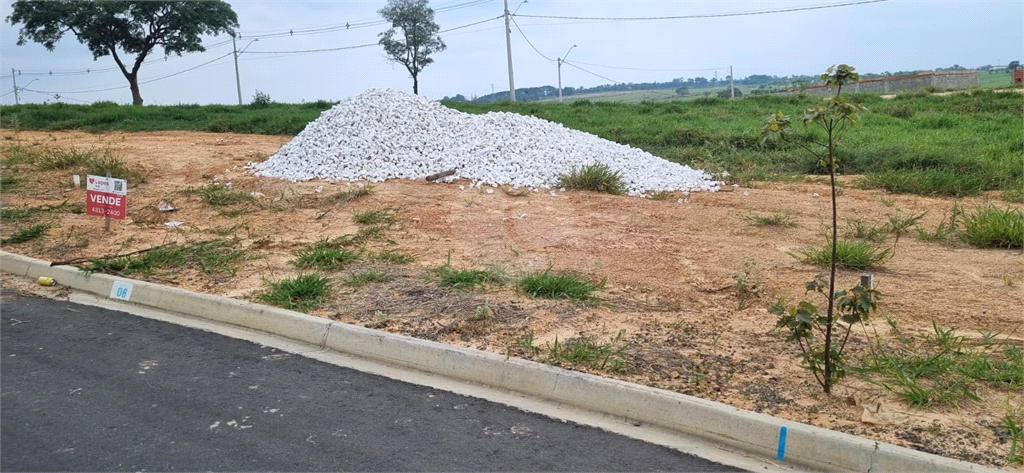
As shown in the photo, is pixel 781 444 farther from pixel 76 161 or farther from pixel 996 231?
pixel 76 161

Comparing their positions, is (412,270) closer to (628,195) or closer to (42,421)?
(42,421)

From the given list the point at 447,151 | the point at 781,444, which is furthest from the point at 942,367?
the point at 447,151

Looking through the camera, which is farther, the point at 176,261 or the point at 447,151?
the point at 447,151

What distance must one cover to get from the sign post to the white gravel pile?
3537 mm

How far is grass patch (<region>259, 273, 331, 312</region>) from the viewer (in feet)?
18.1

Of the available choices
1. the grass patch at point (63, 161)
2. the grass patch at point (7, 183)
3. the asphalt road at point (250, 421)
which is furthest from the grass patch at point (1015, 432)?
the grass patch at point (63, 161)

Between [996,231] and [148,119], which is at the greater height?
[148,119]

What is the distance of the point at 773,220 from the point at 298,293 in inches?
200

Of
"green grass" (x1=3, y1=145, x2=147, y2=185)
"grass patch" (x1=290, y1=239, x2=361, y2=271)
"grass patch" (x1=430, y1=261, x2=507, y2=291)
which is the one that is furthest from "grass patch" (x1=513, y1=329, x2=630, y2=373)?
"green grass" (x1=3, y1=145, x2=147, y2=185)

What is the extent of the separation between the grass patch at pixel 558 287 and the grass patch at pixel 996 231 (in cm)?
374

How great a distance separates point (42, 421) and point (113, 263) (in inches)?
123

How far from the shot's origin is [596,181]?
10.3m

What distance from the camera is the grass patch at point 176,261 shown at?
657 centimetres

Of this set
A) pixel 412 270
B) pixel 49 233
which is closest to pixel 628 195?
pixel 412 270
